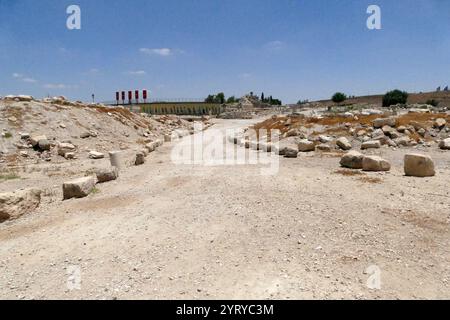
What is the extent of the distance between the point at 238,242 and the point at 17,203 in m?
5.23

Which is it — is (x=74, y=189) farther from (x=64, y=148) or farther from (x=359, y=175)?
(x=64, y=148)

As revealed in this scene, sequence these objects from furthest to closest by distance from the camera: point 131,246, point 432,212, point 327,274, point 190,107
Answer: point 190,107 → point 432,212 → point 131,246 → point 327,274

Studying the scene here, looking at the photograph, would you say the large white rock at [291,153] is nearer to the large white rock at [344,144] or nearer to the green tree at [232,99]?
the large white rock at [344,144]

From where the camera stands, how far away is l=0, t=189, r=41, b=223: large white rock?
680 centimetres

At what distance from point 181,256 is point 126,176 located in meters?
6.46

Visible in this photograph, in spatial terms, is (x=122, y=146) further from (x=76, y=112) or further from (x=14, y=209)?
(x=14, y=209)

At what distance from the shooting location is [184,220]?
623cm

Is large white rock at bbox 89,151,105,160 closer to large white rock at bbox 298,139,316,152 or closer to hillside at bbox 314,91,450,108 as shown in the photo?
large white rock at bbox 298,139,316,152

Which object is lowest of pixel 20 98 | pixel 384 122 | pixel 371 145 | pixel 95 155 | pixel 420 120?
pixel 95 155

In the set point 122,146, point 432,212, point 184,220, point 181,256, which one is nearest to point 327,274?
point 181,256

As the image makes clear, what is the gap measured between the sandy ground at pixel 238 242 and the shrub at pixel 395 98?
5881 centimetres

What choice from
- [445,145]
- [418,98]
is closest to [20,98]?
[445,145]

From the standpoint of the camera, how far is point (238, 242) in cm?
518

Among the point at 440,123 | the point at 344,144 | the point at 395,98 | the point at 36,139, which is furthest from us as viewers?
the point at 395,98
